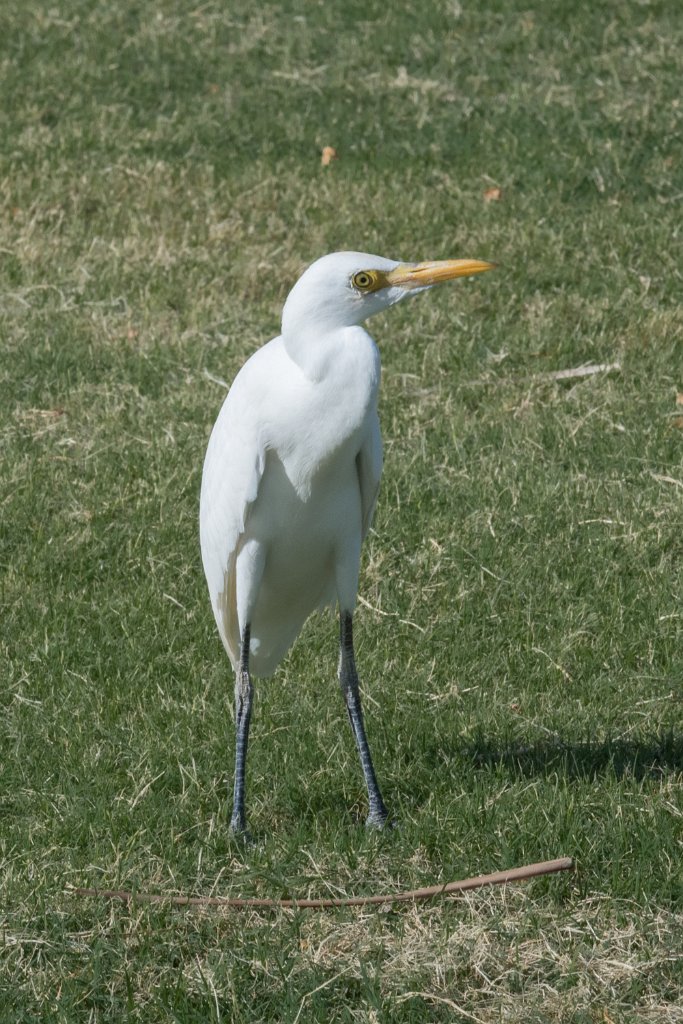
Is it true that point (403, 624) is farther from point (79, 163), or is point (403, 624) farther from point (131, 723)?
point (79, 163)

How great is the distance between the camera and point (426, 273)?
367 centimetres

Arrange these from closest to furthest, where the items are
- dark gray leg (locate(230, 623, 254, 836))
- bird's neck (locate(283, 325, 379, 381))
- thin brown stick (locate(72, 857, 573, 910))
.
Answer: bird's neck (locate(283, 325, 379, 381)) < thin brown stick (locate(72, 857, 573, 910)) < dark gray leg (locate(230, 623, 254, 836))

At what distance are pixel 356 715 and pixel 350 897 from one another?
0.58m

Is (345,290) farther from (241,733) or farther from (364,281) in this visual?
(241,733)

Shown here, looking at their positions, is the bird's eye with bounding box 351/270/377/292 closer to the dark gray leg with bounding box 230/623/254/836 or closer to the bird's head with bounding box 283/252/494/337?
the bird's head with bounding box 283/252/494/337

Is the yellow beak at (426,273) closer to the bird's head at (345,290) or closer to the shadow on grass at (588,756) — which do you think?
the bird's head at (345,290)

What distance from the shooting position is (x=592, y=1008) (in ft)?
11.1

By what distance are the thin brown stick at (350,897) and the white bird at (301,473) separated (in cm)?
31

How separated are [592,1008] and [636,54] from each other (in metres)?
7.41

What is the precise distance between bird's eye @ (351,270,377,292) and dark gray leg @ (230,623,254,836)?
3.32 feet

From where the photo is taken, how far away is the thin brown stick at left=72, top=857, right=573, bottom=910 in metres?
3.69

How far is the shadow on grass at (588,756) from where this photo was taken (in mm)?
4203

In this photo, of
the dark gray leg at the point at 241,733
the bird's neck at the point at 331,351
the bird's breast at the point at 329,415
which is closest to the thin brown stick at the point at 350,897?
the dark gray leg at the point at 241,733

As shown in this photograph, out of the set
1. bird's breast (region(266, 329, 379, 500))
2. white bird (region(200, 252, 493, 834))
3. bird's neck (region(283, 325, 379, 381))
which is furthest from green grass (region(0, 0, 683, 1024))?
bird's neck (region(283, 325, 379, 381))
